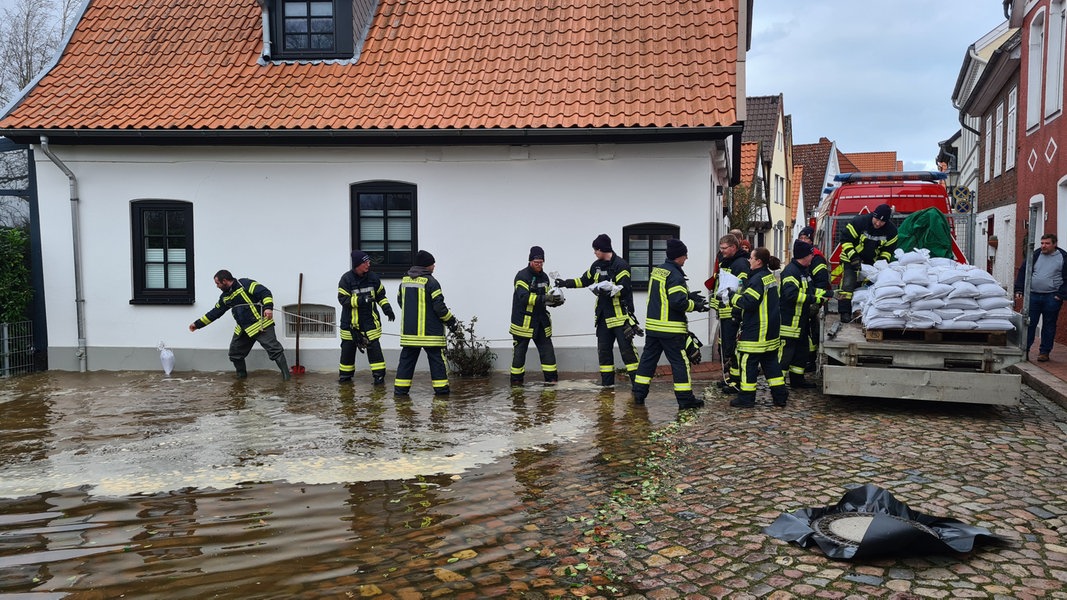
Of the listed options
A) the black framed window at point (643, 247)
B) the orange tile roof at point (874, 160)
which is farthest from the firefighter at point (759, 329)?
the orange tile roof at point (874, 160)

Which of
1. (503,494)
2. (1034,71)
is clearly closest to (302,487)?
(503,494)

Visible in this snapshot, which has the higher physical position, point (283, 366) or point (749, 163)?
point (749, 163)

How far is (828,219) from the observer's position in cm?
1291

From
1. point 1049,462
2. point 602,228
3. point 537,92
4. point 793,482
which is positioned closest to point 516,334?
point 602,228

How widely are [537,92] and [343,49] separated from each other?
326cm

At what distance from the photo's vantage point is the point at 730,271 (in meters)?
9.49

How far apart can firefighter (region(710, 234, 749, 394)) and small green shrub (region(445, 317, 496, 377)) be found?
3.24 metres

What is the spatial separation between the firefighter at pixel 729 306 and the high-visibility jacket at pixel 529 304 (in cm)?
207

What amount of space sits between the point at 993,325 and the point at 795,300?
74.3 inches

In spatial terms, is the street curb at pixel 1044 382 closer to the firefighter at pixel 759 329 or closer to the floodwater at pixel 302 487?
the firefighter at pixel 759 329

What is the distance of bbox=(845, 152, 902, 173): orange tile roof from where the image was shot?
189 ft

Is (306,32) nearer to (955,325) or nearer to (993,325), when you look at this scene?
(955,325)

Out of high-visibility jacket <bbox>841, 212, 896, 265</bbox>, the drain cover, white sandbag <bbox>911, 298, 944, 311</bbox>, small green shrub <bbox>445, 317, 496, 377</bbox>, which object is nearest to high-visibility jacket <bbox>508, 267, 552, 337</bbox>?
small green shrub <bbox>445, 317, 496, 377</bbox>

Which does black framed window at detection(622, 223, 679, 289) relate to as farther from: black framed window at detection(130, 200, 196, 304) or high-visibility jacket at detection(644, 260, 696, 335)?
black framed window at detection(130, 200, 196, 304)
